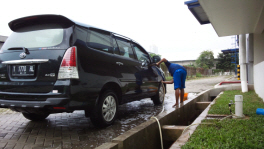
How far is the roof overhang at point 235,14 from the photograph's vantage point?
16.5 ft

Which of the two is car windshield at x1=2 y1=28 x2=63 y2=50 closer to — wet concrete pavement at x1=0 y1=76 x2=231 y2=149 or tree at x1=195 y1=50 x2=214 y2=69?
wet concrete pavement at x1=0 y1=76 x2=231 y2=149

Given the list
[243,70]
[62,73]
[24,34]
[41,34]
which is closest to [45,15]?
[41,34]

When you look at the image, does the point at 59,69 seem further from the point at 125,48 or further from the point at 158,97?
the point at 158,97

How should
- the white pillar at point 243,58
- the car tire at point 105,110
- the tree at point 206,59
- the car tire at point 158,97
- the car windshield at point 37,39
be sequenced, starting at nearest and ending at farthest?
the car windshield at point 37,39, the car tire at point 105,110, the car tire at point 158,97, the white pillar at point 243,58, the tree at point 206,59

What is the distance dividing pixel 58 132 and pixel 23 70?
1241 mm

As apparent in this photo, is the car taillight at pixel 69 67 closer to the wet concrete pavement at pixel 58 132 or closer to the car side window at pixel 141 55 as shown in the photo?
the wet concrete pavement at pixel 58 132

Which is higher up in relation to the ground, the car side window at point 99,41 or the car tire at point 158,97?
the car side window at point 99,41

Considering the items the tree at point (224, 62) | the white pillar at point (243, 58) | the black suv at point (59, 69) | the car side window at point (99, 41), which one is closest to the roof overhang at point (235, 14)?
the white pillar at point (243, 58)

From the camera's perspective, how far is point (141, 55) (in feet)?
18.4

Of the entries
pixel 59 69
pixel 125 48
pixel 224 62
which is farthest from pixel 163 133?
pixel 224 62

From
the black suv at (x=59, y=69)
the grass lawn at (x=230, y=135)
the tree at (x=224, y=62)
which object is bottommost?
the grass lawn at (x=230, y=135)

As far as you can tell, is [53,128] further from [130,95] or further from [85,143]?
[130,95]

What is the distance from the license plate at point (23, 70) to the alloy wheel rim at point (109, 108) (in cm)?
130

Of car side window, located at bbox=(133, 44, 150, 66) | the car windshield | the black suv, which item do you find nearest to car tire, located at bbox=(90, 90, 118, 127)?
the black suv
